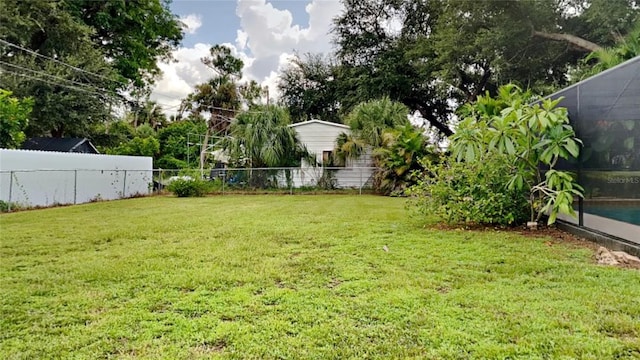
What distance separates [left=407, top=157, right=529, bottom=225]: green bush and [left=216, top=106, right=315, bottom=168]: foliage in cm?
899

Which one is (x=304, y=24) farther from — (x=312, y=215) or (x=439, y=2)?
(x=312, y=215)

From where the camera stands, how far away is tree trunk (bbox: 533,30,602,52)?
13.4 meters

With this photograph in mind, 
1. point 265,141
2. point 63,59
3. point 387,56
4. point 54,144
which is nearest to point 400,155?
point 265,141

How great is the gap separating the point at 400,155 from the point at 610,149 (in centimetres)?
799

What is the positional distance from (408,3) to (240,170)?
1317 centimetres

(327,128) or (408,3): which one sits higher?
(408,3)

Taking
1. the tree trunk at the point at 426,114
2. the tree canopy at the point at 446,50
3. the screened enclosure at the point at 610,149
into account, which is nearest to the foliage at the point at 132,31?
the tree canopy at the point at 446,50

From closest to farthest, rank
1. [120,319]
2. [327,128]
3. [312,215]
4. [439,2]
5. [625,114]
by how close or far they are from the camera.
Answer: [120,319] → [625,114] → [312,215] → [327,128] → [439,2]

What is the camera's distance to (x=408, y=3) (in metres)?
20.2

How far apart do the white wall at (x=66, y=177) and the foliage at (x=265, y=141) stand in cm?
387

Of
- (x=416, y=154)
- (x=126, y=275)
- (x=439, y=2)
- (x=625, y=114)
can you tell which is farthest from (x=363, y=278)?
(x=439, y=2)

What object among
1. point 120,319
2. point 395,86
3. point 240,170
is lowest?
point 120,319

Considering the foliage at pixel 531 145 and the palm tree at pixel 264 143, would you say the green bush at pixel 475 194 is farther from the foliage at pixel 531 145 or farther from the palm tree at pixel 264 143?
the palm tree at pixel 264 143

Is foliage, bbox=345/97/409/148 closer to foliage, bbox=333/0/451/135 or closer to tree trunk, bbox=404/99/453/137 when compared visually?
foliage, bbox=333/0/451/135
